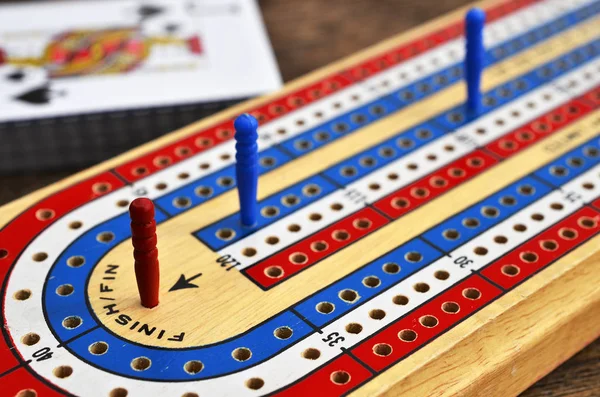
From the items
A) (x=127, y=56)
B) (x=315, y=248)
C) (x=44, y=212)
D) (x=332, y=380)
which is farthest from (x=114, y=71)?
(x=332, y=380)

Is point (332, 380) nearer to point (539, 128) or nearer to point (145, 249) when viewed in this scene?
point (145, 249)

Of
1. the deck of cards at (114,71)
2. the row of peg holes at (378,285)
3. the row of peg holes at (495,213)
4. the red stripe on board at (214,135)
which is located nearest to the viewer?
Result: the row of peg holes at (378,285)

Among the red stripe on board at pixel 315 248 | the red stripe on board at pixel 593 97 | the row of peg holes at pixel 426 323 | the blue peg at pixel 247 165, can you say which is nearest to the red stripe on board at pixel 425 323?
the row of peg holes at pixel 426 323

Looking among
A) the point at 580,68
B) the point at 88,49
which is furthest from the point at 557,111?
the point at 88,49

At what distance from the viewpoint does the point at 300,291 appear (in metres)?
1.13

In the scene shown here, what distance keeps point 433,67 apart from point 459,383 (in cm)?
67

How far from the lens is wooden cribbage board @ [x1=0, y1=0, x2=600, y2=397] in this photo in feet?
3.40

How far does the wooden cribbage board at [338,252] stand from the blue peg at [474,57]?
3cm

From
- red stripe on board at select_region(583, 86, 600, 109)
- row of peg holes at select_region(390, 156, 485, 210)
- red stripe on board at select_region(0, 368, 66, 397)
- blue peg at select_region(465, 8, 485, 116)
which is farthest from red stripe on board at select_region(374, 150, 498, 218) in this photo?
red stripe on board at select_region(0, 368, 66, 397)

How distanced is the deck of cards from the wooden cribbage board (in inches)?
4.8

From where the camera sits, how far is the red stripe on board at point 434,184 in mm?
1265

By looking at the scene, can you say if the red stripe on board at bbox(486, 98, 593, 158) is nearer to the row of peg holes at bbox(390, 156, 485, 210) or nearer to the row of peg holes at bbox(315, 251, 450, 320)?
the row of peg holes at bbox(390, 156, 485, 210)

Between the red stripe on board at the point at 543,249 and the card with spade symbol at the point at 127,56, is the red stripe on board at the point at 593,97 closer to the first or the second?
the red stripe on board at the point at 543,249

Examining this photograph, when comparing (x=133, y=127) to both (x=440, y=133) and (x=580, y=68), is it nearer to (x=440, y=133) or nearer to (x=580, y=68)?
(x=440, y=133)
